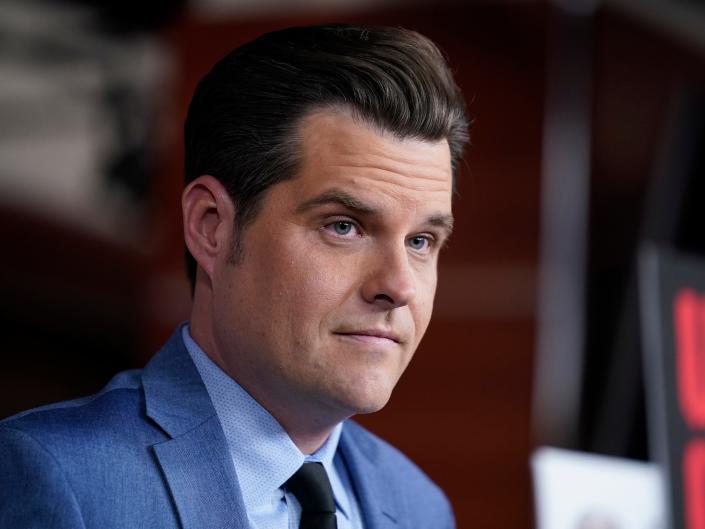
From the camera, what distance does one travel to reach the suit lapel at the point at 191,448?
1.18m

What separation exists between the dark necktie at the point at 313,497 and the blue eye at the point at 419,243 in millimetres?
259

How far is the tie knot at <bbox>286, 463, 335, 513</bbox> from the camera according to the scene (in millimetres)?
1271

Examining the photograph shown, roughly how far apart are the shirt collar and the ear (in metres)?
0.14

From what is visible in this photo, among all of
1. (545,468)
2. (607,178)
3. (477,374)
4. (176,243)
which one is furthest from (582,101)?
(545,468)

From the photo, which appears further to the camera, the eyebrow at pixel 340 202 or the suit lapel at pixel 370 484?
the suit lapel at pixel 370 484

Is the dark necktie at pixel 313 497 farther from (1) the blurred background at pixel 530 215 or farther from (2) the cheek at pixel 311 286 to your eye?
(1) the blurred background at pixel 530 215

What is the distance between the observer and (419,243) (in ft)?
4.15

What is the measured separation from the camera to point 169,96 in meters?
4.50

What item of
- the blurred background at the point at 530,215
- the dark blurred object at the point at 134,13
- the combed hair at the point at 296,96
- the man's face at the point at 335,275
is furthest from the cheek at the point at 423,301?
the dark blurred object at the point at 134,13

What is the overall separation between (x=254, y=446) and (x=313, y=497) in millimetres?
87

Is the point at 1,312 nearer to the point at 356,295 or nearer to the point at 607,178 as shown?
the point at 607,178

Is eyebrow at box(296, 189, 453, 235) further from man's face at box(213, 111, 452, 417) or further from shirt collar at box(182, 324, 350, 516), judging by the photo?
shirt collar at box(182, 324, 350, 516)

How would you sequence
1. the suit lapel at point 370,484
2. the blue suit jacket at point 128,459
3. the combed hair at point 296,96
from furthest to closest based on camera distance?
the suit lapel at point 370,484
the combed hair at point 296,96
the blue suit jacket at point 128,459

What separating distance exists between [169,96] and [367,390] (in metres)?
3.47
